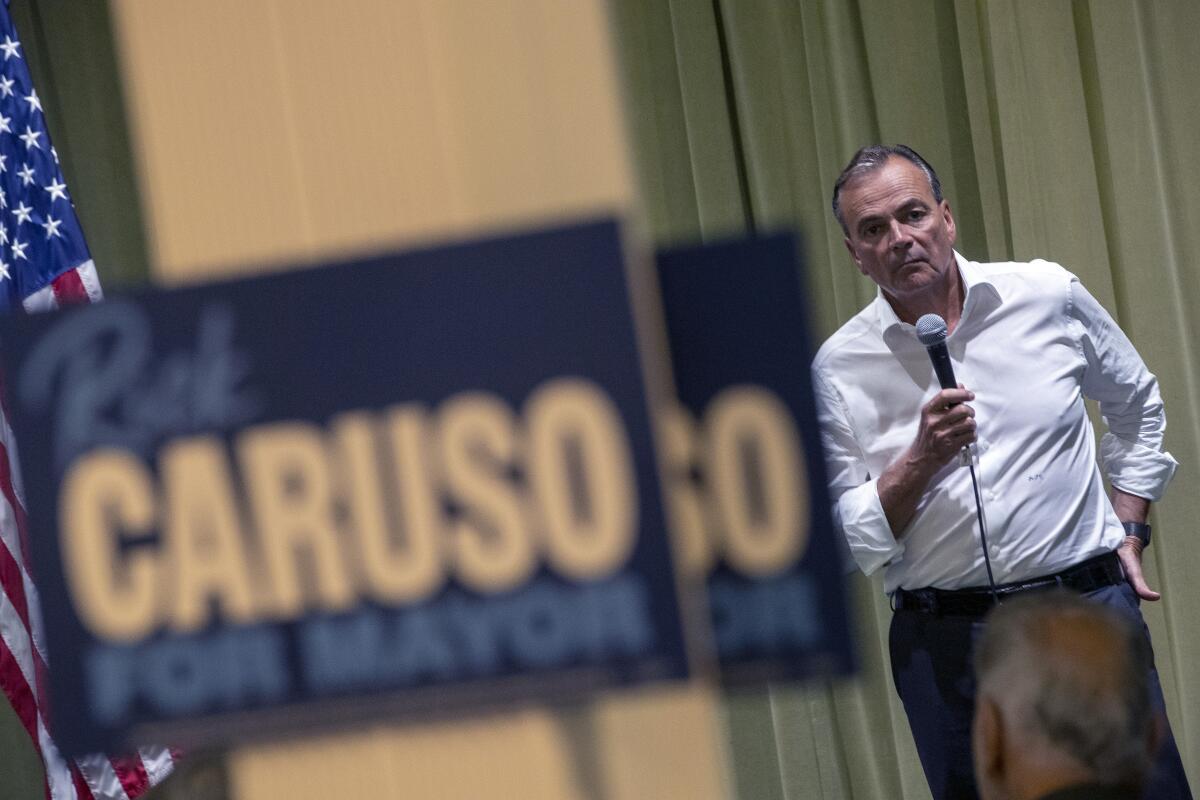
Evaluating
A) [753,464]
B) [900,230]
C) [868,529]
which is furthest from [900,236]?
[753,464]

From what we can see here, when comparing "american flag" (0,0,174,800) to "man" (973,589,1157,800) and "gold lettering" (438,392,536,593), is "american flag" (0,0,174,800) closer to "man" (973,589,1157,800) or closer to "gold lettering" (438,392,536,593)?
"man" (973,589,1157,800)

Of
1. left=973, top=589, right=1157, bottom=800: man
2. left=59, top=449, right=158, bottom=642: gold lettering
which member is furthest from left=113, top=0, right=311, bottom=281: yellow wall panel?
left=973, top=589, right=1157, bottom=800: man

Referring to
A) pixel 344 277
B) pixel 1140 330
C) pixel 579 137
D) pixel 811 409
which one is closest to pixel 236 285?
pixel 344 277

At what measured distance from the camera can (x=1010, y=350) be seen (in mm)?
2361

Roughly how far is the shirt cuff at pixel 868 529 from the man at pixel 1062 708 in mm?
1127

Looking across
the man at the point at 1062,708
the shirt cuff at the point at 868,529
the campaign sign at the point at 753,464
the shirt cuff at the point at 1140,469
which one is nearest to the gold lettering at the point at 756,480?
the campaign sign at the point at 753,464

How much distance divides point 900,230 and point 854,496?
0.44 metres

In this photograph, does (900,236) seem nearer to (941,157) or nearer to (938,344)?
(938,344)

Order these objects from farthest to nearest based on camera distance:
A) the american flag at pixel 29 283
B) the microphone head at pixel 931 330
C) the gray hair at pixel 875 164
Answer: the american flag at pixel 29 283 → the gray hair at pixel 875 164 → the microphone head at pixel 931 330

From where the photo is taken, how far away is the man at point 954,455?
7.57 feet

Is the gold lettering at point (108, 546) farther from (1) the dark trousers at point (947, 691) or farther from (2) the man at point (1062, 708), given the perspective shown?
(1) the dark trousers at point (947, 691)

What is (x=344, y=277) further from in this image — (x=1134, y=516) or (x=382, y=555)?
(x=1134, y=516)

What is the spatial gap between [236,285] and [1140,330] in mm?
3648

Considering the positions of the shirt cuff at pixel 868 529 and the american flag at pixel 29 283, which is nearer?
the shirt cuff at pixel 868 529
